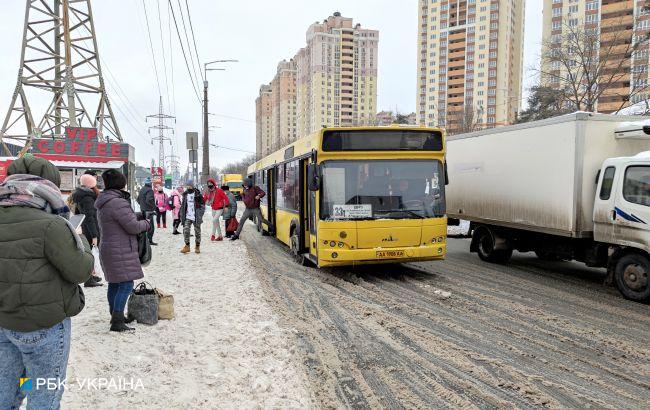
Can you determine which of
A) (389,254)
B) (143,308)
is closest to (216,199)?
(389,254)

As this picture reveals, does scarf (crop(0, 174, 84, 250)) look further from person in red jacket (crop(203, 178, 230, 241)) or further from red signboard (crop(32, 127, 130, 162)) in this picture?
red signboard (crop(32, 127, 130, 162))

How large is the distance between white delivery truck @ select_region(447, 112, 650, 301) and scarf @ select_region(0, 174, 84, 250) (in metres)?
7.80

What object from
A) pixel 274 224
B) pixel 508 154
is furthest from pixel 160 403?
pixel 274 224

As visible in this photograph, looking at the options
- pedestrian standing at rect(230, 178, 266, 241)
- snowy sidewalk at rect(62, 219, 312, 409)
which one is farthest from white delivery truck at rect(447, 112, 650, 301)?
pedestrian standing at rect(230, 178, 266, 241)

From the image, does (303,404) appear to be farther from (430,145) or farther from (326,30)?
(326,30)

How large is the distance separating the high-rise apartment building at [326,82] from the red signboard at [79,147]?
80.7m

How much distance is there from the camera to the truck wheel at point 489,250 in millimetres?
10992

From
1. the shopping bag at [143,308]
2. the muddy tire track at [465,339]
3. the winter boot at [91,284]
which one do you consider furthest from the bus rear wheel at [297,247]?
the shopping bag at [143,308]

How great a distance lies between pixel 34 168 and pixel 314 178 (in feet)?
20.5

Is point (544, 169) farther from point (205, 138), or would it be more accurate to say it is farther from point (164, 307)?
point (205, 138)

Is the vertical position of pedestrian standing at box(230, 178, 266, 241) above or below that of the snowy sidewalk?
above

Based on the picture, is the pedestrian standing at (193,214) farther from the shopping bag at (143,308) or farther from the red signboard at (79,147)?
the red signboard at (79,147)

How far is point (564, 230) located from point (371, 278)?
370 cm

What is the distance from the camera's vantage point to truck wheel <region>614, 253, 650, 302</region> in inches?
282
